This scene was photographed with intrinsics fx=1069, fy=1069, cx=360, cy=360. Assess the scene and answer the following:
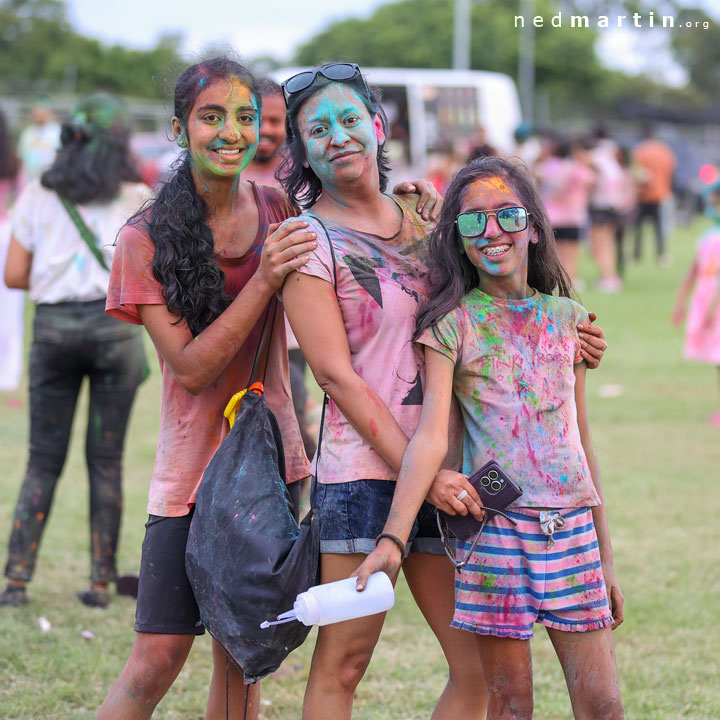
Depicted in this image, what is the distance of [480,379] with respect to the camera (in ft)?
8.62

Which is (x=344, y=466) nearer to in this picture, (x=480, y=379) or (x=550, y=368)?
(x=480, y=379)

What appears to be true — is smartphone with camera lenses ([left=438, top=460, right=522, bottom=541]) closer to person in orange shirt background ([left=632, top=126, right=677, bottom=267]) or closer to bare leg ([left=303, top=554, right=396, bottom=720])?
bare leg ([left=303, top=554, right=396, bottom=720])

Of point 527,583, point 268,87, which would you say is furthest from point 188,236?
point 527,583

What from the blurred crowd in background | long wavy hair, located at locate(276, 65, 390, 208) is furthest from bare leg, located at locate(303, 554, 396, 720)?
the blurred crowd in background

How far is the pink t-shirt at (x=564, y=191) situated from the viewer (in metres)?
14.0

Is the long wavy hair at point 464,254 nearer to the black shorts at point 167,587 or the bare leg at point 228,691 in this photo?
the black shorts at point 167,587

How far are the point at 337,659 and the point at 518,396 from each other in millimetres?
769

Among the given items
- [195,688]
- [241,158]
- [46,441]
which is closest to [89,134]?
[46,441]

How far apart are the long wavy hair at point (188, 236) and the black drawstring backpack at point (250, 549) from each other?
0.27 m

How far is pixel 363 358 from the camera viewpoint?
8.54 feet

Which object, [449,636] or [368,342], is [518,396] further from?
[449,636]

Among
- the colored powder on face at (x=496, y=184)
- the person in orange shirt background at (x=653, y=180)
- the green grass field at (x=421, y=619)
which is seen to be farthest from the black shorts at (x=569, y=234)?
the colored powder on face at (x=496, y=184)

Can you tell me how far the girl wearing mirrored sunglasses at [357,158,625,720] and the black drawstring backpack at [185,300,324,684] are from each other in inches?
10.3

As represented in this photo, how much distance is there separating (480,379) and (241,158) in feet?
2.81
